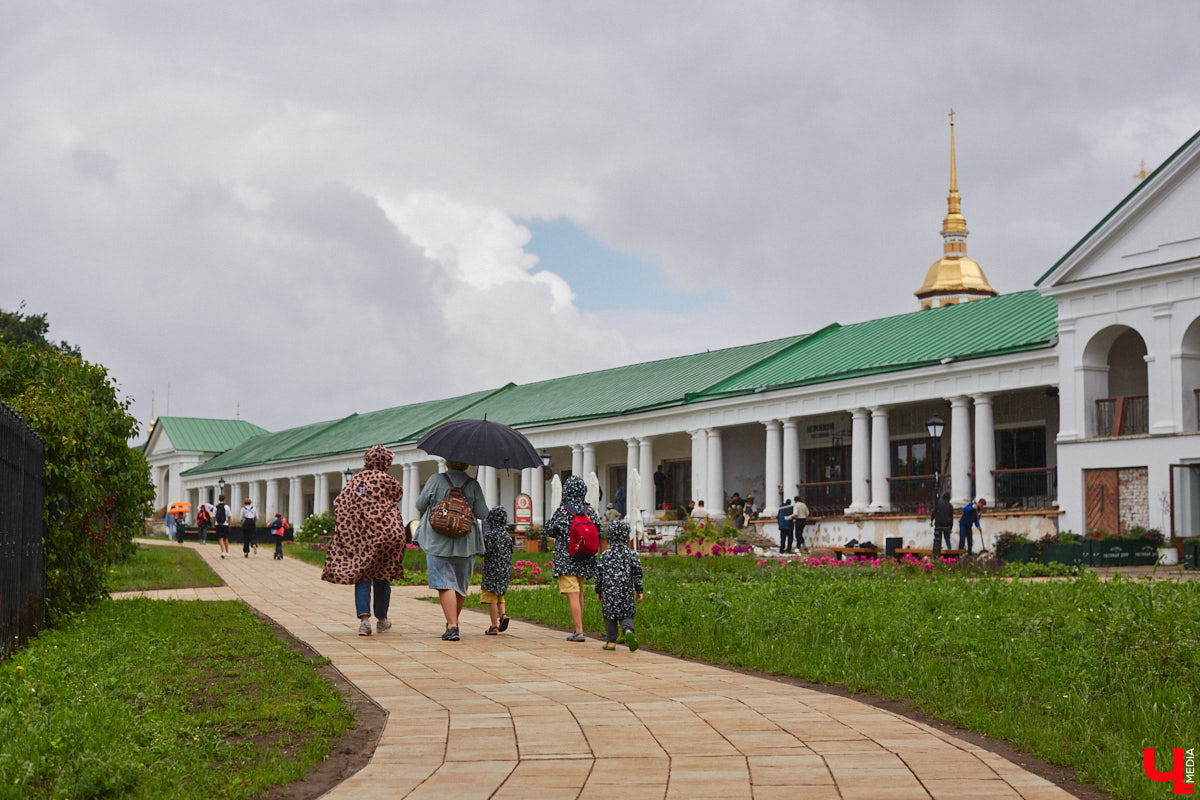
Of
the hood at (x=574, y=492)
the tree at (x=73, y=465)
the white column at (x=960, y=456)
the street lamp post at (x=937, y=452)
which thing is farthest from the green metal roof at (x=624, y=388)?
the hood at (x=574, y=492)

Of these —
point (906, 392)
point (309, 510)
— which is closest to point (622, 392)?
point (906, 392)

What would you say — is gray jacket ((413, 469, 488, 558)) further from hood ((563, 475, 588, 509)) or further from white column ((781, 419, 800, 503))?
white column ((781, 419, 800, 503))

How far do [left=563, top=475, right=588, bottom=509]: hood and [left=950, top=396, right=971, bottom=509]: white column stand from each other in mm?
20106

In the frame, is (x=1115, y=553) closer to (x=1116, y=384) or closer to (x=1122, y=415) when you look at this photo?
(x=1122, y=415)

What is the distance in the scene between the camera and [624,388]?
4541 cm

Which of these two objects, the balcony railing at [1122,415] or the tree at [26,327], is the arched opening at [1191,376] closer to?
the balcony railing at [1122,415]

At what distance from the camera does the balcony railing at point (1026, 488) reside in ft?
97.2

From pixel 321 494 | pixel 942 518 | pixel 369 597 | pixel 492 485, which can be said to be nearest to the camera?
pixel 369 597

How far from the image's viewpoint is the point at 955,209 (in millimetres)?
73938

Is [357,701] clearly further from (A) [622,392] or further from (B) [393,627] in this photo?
(A) [622,392]

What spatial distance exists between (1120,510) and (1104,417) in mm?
2329

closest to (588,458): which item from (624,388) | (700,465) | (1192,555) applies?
(624,388)

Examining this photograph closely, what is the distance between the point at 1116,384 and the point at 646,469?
627 inches

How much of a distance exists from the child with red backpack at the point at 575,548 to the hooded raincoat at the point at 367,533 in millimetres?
1564
